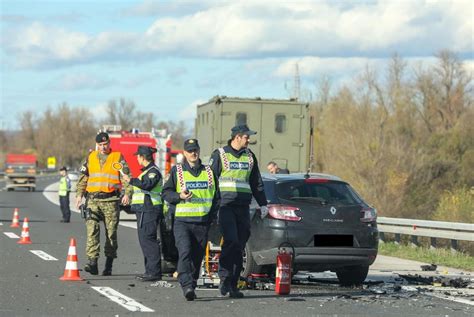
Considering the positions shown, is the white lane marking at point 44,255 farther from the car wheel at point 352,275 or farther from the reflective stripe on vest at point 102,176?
the car wheel at point 352,275

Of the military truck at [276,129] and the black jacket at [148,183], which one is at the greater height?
the military truck at [276,129]

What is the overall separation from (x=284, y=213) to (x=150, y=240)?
6.34ft

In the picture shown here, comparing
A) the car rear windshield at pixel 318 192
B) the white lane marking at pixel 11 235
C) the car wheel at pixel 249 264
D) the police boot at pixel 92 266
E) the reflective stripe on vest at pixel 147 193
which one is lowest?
the white lane marking at pixel 11 235

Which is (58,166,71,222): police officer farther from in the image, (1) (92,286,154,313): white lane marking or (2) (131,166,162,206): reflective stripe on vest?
(1) (92,286,154,313): white lane marking

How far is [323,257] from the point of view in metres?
12.2

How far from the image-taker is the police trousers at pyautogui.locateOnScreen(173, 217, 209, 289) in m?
11.2

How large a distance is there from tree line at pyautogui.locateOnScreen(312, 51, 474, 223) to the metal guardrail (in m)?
7.04

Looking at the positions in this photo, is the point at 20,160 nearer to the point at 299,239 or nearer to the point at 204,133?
the point at 204,133

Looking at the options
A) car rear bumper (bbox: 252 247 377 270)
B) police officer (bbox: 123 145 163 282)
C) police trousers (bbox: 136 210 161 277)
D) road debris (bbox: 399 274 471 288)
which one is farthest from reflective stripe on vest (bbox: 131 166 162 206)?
road debris (bbox: 399 274 471 288)

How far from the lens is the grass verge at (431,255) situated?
17.1 m

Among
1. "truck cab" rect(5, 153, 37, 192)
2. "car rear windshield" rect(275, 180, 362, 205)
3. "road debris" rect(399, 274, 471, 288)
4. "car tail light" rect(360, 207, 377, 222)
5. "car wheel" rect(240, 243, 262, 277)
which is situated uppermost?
"car rear windshield" rect(275, 180, 362, 205)

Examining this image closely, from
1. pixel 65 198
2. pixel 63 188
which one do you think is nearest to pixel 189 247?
pixel 65 198

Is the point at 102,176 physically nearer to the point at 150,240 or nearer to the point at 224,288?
the point at 150,240

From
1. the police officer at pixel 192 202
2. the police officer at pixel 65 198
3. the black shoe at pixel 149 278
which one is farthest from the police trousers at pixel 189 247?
the police officer at pixel 65 198
